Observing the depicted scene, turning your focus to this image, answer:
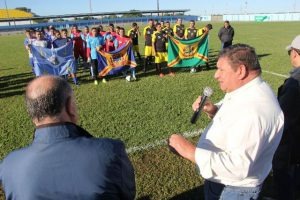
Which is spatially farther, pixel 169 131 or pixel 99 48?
pixel 99 48

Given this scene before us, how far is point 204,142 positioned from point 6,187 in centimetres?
146

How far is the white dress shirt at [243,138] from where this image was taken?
2.25 metres

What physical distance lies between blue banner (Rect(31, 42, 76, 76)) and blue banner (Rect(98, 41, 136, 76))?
3.42 feet

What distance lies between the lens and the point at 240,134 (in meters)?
2.24

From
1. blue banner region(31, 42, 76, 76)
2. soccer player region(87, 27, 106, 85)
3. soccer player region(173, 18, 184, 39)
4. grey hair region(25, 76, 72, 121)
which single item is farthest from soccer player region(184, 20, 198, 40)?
grey hair region(25, 76, 72, 121)

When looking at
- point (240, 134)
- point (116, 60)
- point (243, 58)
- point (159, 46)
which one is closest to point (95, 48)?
point (116, 60)

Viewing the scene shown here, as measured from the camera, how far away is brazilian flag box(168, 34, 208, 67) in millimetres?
12953

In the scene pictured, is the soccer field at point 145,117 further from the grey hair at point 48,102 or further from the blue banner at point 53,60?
the grey hair at point 48,102

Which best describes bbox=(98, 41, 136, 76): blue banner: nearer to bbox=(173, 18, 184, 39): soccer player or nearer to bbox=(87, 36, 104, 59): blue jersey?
bbox=(87, 36, 104, 59): blue jersey

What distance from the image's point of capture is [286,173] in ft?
12.5

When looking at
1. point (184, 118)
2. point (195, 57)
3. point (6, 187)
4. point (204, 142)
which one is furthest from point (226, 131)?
point (195, 57)

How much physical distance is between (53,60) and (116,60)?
7.34 feet

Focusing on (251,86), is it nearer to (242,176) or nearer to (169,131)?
(242,176)

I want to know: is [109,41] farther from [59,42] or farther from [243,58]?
[243,58]
